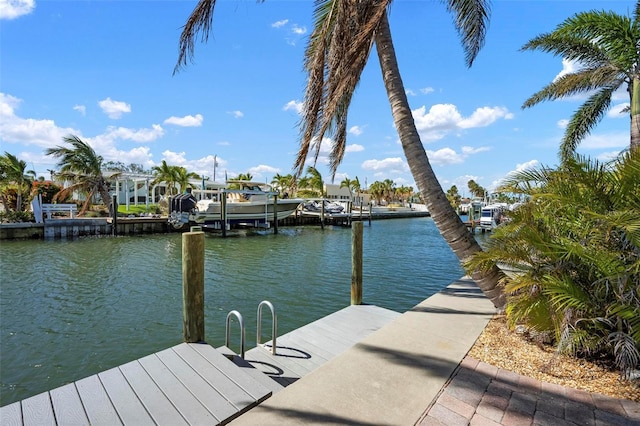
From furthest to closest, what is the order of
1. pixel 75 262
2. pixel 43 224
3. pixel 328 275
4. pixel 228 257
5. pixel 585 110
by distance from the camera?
pixel 43 224 → pixel 228 257 → pixel 75 262 → pixel 328 275 → pixel 585 110

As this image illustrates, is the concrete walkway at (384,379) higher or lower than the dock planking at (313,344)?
higher

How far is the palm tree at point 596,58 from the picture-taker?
27.2 feet

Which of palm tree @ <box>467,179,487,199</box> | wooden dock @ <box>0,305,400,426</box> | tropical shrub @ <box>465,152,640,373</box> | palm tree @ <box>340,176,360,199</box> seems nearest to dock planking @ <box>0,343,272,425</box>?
wooden dock @ <box>0,305,400,426</box>

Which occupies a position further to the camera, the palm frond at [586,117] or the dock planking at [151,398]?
the palm frond at [586,117]

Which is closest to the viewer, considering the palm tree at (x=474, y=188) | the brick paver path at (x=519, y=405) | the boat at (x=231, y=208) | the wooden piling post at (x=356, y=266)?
the brick paver path at (x=519, y=405)

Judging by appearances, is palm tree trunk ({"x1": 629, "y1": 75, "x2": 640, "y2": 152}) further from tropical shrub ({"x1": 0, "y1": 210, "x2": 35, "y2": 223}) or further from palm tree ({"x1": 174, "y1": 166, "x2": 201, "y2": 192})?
palm tree ({"x1": 174, "y1": 166, "x2": 201, "y2": 192})

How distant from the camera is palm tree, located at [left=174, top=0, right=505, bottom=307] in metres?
5.01

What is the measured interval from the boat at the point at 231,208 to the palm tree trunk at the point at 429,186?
22.2 metres

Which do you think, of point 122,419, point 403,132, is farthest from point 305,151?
point 122,419

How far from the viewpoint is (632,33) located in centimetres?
827

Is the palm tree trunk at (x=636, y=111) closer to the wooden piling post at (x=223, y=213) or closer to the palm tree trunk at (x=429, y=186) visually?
the palm tree trunk at (x=429, y=186)

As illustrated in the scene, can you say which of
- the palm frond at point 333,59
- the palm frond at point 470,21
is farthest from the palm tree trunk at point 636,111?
the palm frond at point 333,59

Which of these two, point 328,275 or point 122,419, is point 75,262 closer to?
point 328,275

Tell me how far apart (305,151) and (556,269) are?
3698mm
